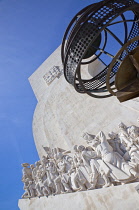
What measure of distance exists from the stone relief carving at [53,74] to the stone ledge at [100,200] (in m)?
6.24

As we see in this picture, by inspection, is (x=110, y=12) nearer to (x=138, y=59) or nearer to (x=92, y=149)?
(x=138, y=59)

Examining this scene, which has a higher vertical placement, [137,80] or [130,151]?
[137,80]

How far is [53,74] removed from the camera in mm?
9133

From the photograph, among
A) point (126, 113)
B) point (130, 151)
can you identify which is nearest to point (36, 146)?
point (126, 113)

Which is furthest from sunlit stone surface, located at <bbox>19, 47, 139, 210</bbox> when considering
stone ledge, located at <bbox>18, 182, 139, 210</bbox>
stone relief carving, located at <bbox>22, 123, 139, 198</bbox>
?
stone relief carving, located at <bbox>22, 123, 139, 198</bbox>

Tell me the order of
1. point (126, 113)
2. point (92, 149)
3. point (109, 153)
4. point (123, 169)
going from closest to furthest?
point (123, 169) < point (109, 153) < point (92, 149) < point (126, 113)

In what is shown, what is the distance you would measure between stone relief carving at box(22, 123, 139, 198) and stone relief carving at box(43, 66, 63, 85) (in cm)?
501

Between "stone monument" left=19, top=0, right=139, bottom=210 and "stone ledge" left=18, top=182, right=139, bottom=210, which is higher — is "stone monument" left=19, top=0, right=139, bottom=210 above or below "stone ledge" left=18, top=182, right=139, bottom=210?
above

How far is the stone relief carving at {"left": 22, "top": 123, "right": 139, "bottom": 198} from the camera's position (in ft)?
10.4

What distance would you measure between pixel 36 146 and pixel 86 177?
5.73 metres

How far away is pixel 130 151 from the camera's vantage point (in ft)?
10.9

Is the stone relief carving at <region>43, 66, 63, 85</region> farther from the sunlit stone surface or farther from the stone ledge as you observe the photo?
the stone ledge

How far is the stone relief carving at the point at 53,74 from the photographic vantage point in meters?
8.75

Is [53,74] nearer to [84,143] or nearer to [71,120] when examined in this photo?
[71,120]
